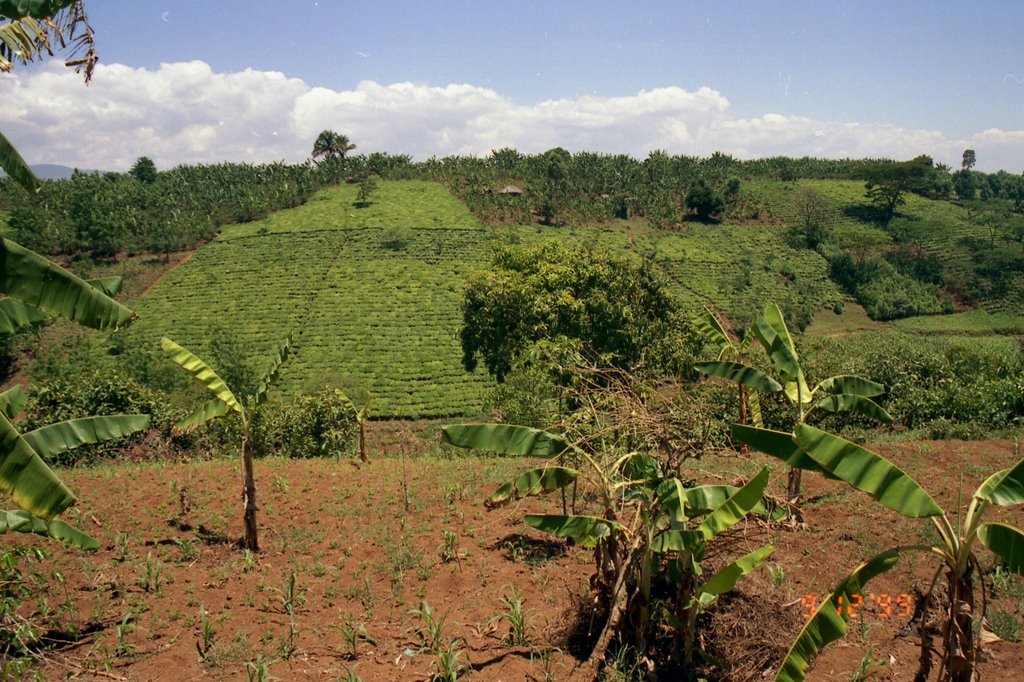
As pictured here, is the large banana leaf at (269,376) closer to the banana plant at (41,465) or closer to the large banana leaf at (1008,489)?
the banana plant at (41,465)

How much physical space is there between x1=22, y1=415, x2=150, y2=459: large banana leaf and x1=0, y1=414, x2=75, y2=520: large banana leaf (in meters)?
2.98

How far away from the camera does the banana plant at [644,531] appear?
195 inches

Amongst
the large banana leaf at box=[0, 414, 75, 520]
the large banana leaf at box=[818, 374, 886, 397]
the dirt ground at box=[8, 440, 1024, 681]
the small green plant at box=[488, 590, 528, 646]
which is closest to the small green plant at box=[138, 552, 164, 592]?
the dirt ground at box=[8, 440, 1024, 681]

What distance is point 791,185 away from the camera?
77.4 m

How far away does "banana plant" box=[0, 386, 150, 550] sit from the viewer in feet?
13.2

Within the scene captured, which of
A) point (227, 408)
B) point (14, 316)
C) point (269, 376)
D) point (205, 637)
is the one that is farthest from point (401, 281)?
point (205, 637)

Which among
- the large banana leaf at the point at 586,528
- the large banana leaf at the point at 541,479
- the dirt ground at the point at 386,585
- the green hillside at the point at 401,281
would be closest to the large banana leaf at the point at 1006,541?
the dirt ground at the point at 386,585

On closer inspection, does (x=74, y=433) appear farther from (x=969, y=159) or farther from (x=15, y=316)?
(x=969, y=159)

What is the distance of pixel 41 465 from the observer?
417cm

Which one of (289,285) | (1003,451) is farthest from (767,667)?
(289,285)

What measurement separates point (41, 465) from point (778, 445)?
5.14m

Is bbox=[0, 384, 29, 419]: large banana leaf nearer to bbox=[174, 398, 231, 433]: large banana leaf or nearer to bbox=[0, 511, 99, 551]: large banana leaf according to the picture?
bbox=[0, 511, 99, 551]: large banana leaf

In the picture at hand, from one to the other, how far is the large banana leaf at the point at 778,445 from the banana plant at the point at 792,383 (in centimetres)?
334

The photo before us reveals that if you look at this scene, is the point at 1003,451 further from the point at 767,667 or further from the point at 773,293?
the point at 773,293
